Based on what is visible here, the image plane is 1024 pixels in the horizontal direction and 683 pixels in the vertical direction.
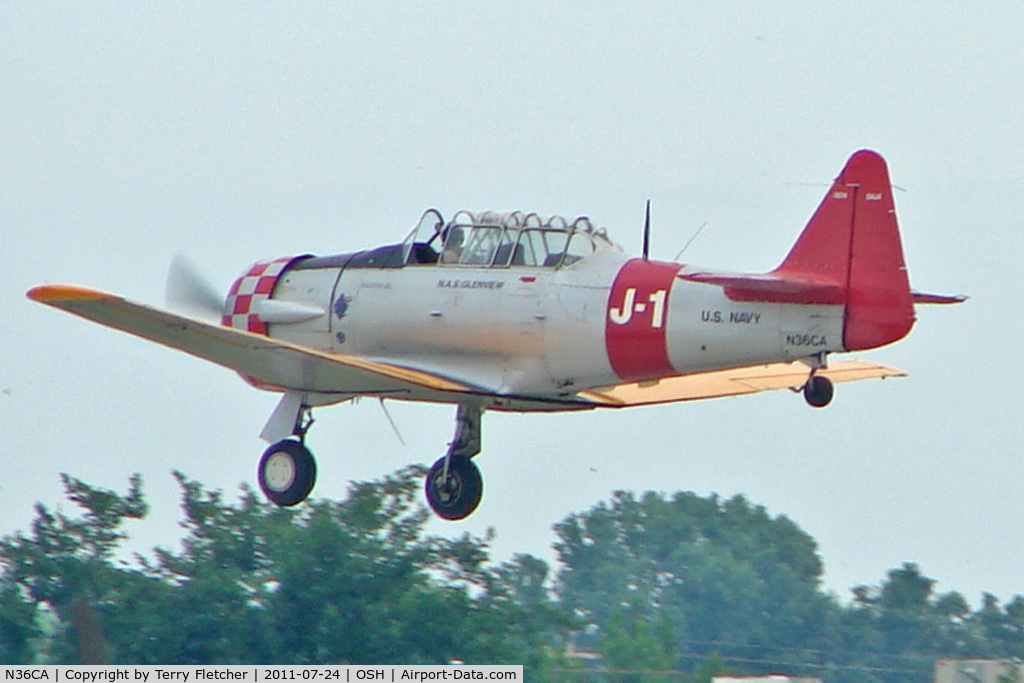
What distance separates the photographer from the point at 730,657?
151 feet

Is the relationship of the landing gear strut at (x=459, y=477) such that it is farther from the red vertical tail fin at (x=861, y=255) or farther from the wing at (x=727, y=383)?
the red vertical tail fin at (x=861, y=255)

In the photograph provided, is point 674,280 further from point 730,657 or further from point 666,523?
point 666,523

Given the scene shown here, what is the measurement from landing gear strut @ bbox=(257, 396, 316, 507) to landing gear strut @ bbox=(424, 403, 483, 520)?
1.11m

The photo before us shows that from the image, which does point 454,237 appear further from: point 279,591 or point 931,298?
point 279,591

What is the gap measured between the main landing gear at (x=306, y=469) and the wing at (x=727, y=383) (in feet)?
4.06

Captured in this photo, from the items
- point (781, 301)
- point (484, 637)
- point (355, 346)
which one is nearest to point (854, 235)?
point (781, 301)

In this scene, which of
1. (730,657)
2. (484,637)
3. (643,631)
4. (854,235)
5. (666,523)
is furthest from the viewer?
(666,523)

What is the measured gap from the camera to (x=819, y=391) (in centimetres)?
1558

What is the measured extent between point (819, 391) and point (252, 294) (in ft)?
19.0

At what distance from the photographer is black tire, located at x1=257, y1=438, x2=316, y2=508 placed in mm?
17969

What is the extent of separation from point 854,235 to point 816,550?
4095cm

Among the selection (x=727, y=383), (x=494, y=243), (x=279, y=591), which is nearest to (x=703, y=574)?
(x=279, y=591)

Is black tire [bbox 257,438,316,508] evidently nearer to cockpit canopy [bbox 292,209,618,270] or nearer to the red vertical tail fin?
cockpit canopy [bbox 292,209,618,270]

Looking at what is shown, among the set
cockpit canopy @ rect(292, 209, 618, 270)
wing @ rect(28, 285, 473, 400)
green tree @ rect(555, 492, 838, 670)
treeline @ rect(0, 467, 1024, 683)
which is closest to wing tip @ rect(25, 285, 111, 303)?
wing @ rect(28, 285, 473, 400)
